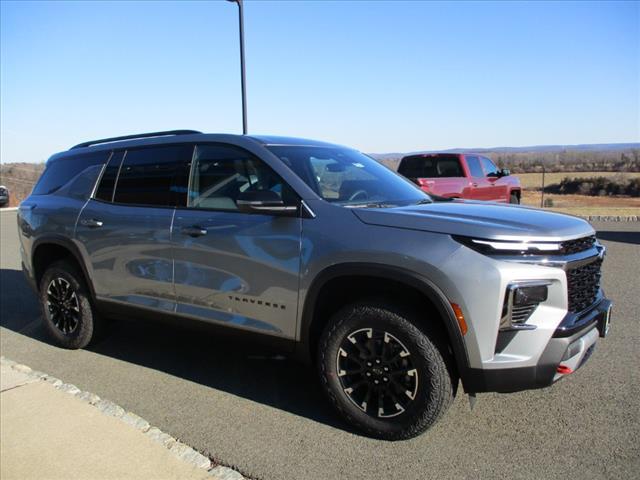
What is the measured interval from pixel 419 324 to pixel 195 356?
102 inches

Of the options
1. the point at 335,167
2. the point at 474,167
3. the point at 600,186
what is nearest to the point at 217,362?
the point at 335,167

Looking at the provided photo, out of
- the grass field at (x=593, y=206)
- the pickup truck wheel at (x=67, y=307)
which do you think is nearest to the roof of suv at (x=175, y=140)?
the pickup truck wheel at (x=67, y=307)

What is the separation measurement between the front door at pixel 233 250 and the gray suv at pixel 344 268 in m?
0.01

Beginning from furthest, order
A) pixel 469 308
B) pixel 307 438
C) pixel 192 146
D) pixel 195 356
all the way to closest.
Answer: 1. pixel 195 356
2. pixel 192 146
3. pixel 307 438
4. pixel 469 308

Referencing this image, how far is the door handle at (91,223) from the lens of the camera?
189 inches

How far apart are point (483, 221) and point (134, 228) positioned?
9.15ft

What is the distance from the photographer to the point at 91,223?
485 cm

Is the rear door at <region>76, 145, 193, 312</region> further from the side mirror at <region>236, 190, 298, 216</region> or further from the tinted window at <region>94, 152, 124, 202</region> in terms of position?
the side mirror at <region>236, 190, 298, 216</region>

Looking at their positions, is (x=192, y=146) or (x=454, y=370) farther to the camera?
(x=192, y=146)

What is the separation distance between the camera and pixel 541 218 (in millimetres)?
3420

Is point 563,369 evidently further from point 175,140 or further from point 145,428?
point 175,140

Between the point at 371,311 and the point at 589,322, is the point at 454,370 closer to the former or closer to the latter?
the point at 371,311

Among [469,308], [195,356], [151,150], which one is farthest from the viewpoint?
[195,356]

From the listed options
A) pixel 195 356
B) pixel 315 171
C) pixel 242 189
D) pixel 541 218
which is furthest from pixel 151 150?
pixel 541 218
